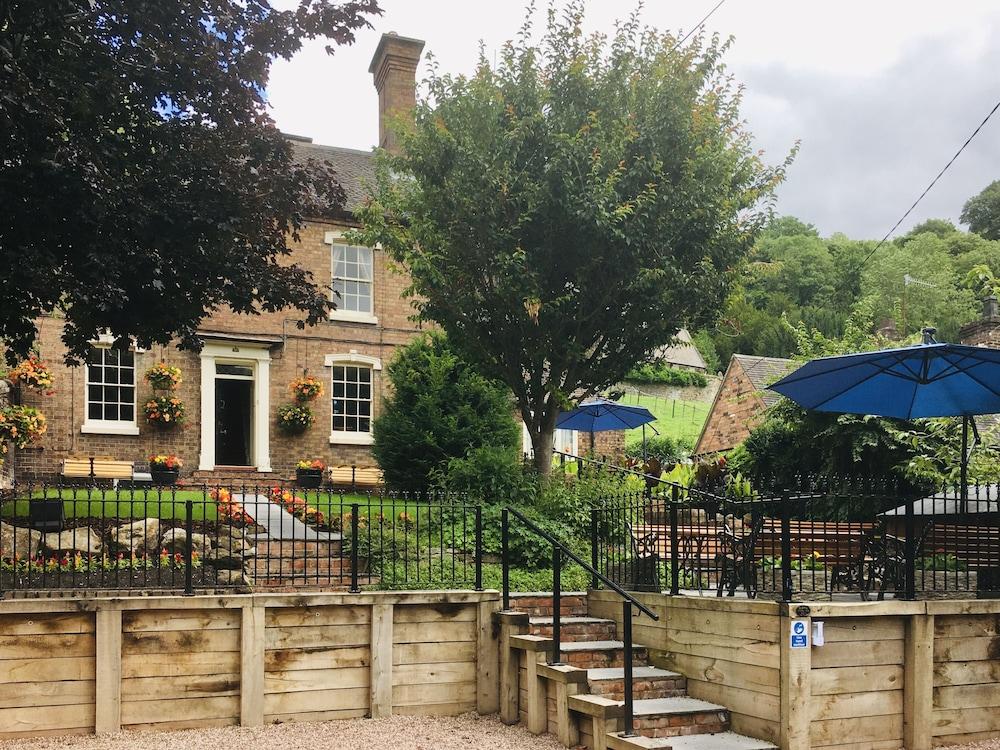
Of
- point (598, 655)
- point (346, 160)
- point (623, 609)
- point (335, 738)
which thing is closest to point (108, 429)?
point (346, 160)

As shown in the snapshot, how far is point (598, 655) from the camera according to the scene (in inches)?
336

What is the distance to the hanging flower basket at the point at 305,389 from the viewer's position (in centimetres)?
1988

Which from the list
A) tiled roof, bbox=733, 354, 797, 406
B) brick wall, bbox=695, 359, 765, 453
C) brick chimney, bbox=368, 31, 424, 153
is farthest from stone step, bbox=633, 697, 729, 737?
tiled roof, bbox=733, 354, 797, 406

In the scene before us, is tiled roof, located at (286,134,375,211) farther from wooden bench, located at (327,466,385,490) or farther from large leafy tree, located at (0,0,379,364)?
large leafy tree, located at (0,0,379,364)

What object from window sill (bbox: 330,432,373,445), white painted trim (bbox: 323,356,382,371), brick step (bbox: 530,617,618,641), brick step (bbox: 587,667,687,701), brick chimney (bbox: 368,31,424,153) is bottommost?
brick step (bbox: 587,667,687,701)

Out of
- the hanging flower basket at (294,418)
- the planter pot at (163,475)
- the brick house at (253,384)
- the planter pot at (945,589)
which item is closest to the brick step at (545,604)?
the planter pot at (945,589)

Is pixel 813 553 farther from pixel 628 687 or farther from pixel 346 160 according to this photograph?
pixel 346 160

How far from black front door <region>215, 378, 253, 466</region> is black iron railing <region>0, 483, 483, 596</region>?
861 cm

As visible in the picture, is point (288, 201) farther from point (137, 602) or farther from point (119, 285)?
point (137, 602)

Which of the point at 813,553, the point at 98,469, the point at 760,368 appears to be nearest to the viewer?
the point at 813,553

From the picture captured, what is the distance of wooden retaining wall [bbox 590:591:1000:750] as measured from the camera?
706 cm

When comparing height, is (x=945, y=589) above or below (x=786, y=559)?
below

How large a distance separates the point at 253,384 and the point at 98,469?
12.7 feet

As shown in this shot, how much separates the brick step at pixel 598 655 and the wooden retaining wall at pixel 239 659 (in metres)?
0.90
